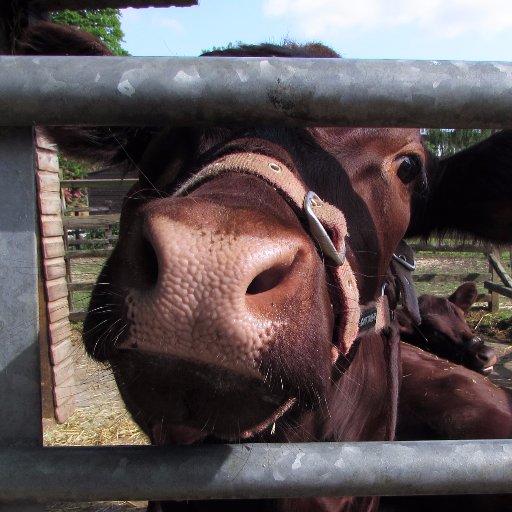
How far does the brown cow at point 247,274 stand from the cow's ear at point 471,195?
0.53 m

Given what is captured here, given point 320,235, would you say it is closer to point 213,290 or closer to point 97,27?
point 213,290

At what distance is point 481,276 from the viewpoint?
36.3 ft

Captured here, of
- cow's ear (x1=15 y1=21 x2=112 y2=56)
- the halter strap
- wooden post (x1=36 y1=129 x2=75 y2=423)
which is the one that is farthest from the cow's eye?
wooden post (x1=36 y1=129 x2=75 y2=423)

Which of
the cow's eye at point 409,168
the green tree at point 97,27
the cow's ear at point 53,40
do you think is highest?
the green tree at point 97,27

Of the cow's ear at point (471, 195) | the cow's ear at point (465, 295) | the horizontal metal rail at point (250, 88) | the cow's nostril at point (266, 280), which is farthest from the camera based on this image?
the cow's ear at point (465, 295)

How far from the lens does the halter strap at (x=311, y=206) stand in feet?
4.15

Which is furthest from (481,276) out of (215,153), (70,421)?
(215,153)

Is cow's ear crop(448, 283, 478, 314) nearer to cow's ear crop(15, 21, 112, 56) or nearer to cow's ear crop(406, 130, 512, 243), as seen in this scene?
cow's ear crop(406, 130, 512, 243)

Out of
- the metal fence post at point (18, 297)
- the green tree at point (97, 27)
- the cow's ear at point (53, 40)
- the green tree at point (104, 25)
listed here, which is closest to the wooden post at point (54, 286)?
the cow's ear at point (53, 40)

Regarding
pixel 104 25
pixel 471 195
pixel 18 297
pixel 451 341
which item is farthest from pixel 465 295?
pixel 104 25

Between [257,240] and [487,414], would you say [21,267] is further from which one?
[487,414]

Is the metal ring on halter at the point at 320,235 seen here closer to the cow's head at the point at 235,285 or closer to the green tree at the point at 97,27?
the cow's head at the point at 235,285

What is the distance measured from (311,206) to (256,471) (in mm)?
609

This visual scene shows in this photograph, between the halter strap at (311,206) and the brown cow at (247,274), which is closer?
the brown cow at (247,274)
